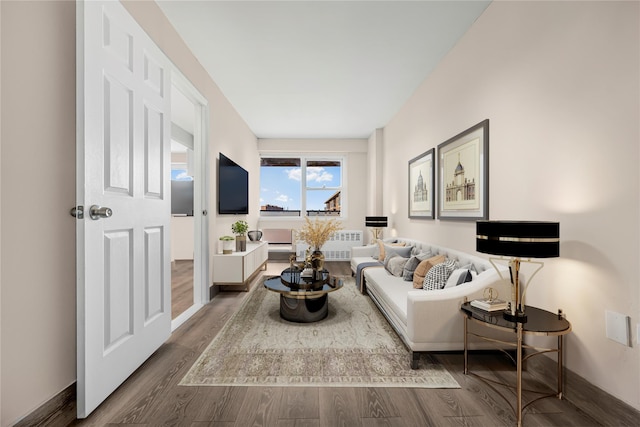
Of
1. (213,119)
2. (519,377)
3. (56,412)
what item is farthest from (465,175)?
(56,412)

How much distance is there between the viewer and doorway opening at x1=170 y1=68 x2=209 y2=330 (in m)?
3.39

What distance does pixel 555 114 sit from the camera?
1827 mm

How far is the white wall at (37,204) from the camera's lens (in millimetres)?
1292

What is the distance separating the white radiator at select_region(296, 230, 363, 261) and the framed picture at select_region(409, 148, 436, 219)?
8.47 feet

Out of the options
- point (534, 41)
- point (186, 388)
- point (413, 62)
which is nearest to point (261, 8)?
point (413, 62)

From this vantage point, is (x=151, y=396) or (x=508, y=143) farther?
(x=508, y=143)

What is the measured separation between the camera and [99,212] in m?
1.55

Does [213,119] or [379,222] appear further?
[379,222]

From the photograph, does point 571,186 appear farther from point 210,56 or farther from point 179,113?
point 179,113

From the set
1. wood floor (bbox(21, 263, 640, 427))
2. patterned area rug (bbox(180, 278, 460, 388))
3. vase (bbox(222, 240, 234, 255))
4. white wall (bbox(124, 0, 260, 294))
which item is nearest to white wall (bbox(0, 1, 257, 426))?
wood floor (bbox(21, 263, 640, 427))

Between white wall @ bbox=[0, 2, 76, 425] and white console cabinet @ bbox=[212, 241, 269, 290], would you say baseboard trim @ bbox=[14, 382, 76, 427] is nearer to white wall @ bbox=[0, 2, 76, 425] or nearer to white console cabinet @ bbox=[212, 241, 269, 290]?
white wall @ bbox=[0, 2, 76, 425]

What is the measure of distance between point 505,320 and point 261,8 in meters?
2.93

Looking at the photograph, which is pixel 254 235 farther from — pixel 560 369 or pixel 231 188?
pixel 560 369

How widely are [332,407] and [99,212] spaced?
1627mm
